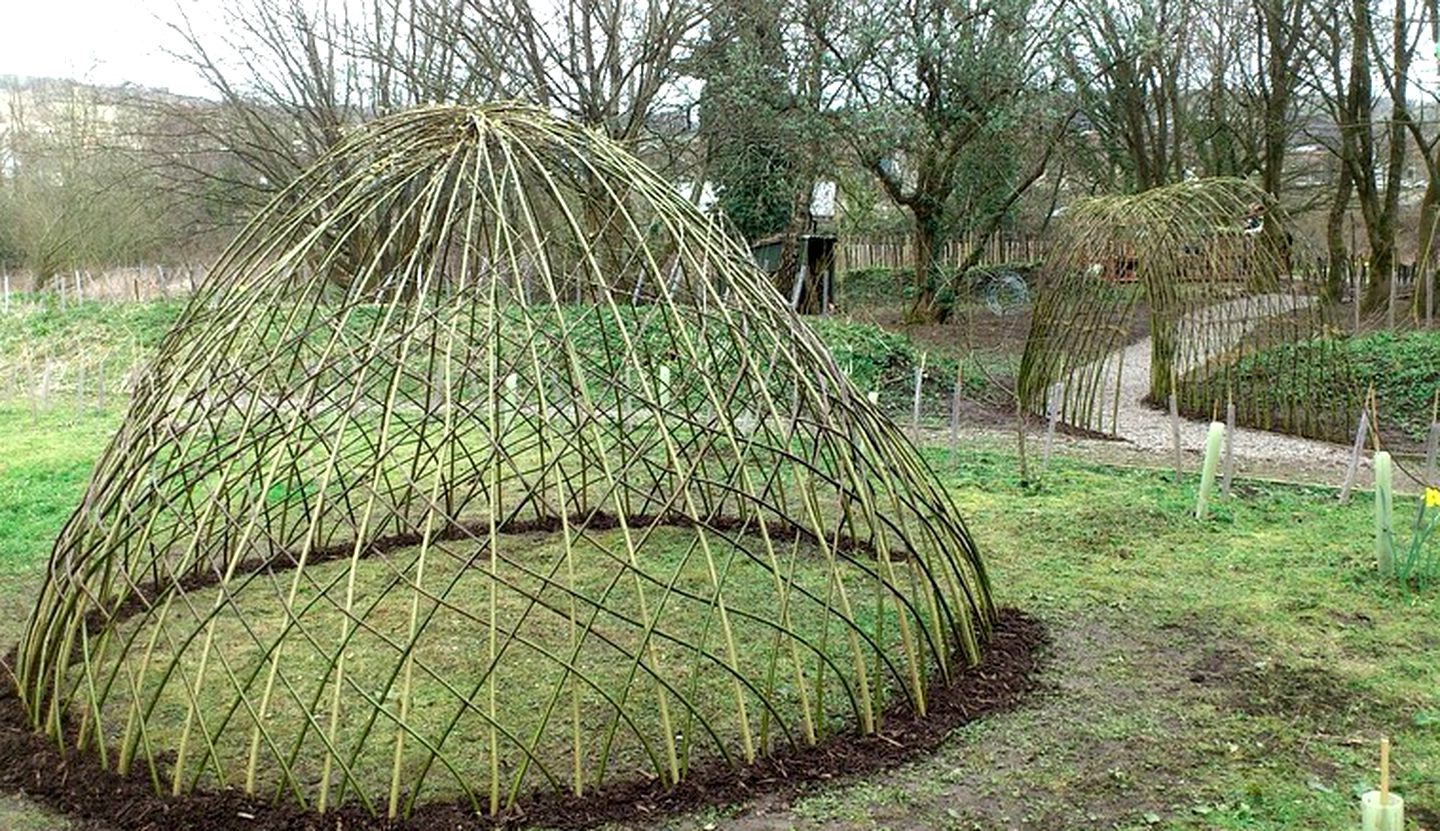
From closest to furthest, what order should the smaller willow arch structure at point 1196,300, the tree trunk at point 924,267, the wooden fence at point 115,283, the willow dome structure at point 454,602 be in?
the willow dome structure at point 454,602 < the smaller willow arch structure at point 1196,300 < the tree trunk at point 924,267 < the wooden fence at point 115,283

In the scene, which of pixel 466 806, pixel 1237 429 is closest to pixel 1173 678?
pixel 466 806

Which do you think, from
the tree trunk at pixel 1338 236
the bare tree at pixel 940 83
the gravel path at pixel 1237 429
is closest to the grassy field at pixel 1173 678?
the gravel path at pixel 1237 429

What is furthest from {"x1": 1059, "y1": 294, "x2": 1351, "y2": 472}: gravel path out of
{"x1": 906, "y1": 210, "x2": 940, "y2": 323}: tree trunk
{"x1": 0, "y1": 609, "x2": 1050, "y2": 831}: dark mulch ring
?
{"x1": 0, "y1": 609, "x2": 1050, "y2": 831}: dark mulch ring

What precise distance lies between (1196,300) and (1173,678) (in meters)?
8.37

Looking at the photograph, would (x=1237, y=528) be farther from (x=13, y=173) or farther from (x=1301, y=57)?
Answer: (x=13, y=173)

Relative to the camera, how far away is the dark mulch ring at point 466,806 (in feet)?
12.1

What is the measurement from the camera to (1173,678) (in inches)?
196

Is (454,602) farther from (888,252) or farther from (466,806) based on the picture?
(888,252)

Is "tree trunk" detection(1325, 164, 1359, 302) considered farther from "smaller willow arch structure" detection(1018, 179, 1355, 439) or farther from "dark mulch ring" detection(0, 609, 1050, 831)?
"dark mulch ring" detection(0, 609, 1050, 831)

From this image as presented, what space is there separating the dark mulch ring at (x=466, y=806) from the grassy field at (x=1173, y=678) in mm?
82

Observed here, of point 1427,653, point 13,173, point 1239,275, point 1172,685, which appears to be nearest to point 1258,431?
point 1239,275

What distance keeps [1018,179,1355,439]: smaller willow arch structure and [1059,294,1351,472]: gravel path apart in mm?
59

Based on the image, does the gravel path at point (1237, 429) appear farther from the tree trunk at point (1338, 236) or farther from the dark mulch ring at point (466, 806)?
the tree trunk at point (1338, 236)

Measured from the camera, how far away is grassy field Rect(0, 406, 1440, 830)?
382cm
